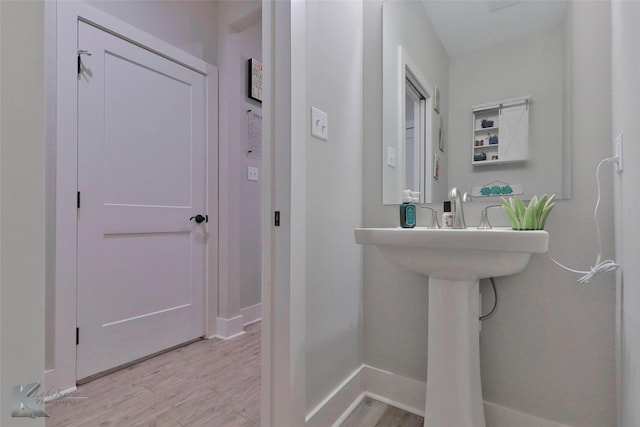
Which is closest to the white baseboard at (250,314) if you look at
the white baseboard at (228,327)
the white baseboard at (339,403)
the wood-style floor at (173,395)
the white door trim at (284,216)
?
the white baseboard at (228,327)

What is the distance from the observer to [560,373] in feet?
3.92

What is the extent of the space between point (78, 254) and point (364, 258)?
1.47m

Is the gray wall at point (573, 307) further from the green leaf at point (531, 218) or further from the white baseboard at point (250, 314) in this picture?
the white baseboard at point (250, 314)

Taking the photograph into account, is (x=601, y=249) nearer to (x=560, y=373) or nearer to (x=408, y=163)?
(x=560, y=373)

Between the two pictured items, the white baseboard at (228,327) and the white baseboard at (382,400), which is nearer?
the white baseboard at (382,400)

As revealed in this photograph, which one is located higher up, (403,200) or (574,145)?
(574,145)

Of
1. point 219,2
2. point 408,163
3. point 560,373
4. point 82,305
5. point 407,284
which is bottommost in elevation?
point 560,373

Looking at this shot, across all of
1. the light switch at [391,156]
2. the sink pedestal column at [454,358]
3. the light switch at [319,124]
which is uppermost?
the light switch at [319,124]

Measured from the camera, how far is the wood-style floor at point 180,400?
1391mm

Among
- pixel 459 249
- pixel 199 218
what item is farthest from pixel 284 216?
pixel 199 218

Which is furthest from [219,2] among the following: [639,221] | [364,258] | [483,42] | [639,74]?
[639,221]

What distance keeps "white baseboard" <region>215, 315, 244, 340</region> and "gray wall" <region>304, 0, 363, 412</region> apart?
113 cm

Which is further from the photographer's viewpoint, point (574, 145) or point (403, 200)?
point (403, 200)

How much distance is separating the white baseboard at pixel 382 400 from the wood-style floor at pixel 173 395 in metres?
0.32
